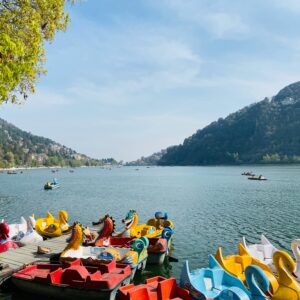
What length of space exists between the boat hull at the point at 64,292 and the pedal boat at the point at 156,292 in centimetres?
132

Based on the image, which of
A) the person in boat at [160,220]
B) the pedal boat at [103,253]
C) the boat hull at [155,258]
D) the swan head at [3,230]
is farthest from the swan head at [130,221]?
the swan head at [3,230]

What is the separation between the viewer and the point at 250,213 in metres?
42.2

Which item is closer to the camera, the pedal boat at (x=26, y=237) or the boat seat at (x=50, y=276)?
the boat seat at (x=50, y=276)

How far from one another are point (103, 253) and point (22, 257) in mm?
4465

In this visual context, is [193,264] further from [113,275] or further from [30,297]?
[30,297]

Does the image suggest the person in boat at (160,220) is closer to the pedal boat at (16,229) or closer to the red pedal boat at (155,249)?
the red pedal boat at (155,249)

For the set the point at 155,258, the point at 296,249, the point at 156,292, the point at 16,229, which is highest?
the point at 296,249

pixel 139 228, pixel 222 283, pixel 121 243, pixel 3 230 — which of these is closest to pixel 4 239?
pixel 3 230

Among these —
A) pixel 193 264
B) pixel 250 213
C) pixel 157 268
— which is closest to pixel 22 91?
pixel 157 268

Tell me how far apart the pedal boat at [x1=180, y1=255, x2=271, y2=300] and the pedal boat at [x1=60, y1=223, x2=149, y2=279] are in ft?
12.4

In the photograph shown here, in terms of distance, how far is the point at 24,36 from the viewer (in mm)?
12805

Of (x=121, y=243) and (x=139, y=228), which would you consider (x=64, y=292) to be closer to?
(x=121, y=243)

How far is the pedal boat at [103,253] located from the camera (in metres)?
17.2

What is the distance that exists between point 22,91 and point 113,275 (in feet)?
27.9
